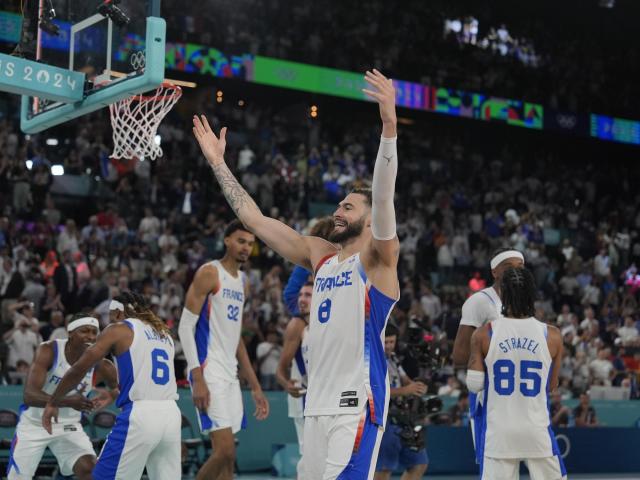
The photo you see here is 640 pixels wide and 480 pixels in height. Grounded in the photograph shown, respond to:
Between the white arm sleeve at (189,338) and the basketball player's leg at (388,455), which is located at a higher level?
the white arm sleeve at (189,338)

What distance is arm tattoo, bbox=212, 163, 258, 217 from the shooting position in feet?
21.1

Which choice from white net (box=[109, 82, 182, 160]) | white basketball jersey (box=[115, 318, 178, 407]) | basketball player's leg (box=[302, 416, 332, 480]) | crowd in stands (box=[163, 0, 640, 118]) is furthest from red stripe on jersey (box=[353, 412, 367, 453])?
crowd in stands (box=[163, 0, 640, 118])

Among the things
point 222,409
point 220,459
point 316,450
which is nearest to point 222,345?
A: point 222,409

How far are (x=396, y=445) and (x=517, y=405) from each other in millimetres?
2566

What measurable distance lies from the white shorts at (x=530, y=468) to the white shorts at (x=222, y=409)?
2.76 m

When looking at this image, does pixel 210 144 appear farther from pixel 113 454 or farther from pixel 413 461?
pixel 413 461

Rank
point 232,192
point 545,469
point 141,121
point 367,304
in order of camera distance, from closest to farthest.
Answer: point 367,304 < point 232,192 < point 545,469 < point 141,121

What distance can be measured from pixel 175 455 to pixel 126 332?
1.12m

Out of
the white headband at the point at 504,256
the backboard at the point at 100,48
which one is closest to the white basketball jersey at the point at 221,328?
the backboard at the point at 100,48

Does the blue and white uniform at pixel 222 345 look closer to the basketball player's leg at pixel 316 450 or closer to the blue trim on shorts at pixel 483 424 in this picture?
the blue trim on shorts at pixel 483 424

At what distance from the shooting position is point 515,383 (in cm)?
754

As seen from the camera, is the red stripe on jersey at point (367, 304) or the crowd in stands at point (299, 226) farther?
the crowd in stands at point (299, 226)

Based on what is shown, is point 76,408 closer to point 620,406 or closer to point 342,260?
point 342,260

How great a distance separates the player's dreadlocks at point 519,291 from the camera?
297 inches
